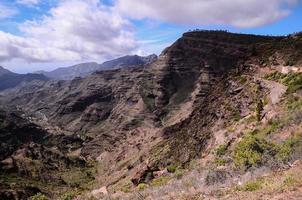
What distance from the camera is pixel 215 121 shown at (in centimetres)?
6881

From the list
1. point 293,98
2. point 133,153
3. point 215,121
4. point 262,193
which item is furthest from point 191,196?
point 133,153

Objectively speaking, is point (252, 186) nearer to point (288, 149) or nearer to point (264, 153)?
point (288, 149)

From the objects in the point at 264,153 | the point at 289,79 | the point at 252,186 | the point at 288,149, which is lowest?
the point at 252,186

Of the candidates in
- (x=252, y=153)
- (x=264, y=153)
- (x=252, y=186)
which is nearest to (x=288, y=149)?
(x=264, y=153)

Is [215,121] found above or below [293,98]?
below

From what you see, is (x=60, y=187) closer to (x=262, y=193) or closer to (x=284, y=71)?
(x=284, y=71)

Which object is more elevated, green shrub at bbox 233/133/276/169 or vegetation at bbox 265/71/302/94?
vegetation at bbox 265/71/302/94

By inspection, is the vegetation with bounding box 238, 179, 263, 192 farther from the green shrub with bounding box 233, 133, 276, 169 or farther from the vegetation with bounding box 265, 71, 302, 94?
the vegetation with bounding box 265, 71, 302, 94

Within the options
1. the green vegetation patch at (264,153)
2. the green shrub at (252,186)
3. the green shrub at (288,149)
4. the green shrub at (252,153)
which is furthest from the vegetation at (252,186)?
the green shrub at (252,153)

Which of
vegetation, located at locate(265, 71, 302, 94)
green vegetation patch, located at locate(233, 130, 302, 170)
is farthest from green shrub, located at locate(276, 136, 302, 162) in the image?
vegetation, located at locate(265, 71, 302, 94)

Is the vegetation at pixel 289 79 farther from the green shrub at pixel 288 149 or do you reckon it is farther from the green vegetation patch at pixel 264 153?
the green shrub at pixel 288 149

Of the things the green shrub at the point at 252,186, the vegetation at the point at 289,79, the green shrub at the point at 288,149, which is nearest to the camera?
the green shrub at the point at 252,186

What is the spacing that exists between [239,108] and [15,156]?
141997 millimetres

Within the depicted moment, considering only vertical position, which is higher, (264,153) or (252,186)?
(264,153)
